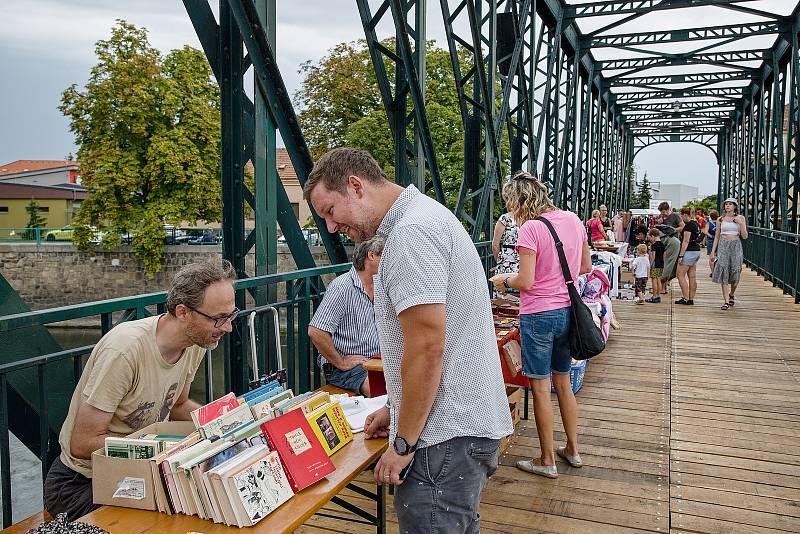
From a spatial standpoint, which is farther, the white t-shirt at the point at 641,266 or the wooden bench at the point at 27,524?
the white t-shirt at the point at 641,266

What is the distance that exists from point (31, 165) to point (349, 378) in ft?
290

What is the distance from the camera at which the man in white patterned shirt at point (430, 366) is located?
6.63 ft

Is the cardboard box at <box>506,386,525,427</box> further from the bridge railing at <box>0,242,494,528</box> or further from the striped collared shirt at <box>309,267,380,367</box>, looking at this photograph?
the bridge railing at <box>0,242,494,528</box>

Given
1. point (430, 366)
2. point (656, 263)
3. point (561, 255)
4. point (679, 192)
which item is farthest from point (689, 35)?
point (679, 192)

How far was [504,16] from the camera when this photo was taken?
9.52 meters

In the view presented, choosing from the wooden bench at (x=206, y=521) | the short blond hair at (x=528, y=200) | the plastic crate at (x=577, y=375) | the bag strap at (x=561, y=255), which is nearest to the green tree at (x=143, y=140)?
the plastic crate at (x=577, y=375)

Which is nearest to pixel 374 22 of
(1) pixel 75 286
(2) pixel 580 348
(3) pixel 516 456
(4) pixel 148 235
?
(2) pixel 580 348

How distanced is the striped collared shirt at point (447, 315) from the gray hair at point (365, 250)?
1401 mm

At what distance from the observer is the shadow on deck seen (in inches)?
149

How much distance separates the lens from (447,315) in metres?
2.05

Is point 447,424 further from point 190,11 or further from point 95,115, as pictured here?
point 95,115

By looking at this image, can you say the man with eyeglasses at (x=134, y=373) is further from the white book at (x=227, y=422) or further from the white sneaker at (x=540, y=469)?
the white sneaker at (x=540, y=469)

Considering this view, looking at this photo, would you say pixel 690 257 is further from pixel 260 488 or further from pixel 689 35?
pixel 260 488

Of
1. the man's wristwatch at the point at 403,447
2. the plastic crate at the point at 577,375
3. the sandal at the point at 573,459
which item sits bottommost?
the sandal at the point at 573,459
